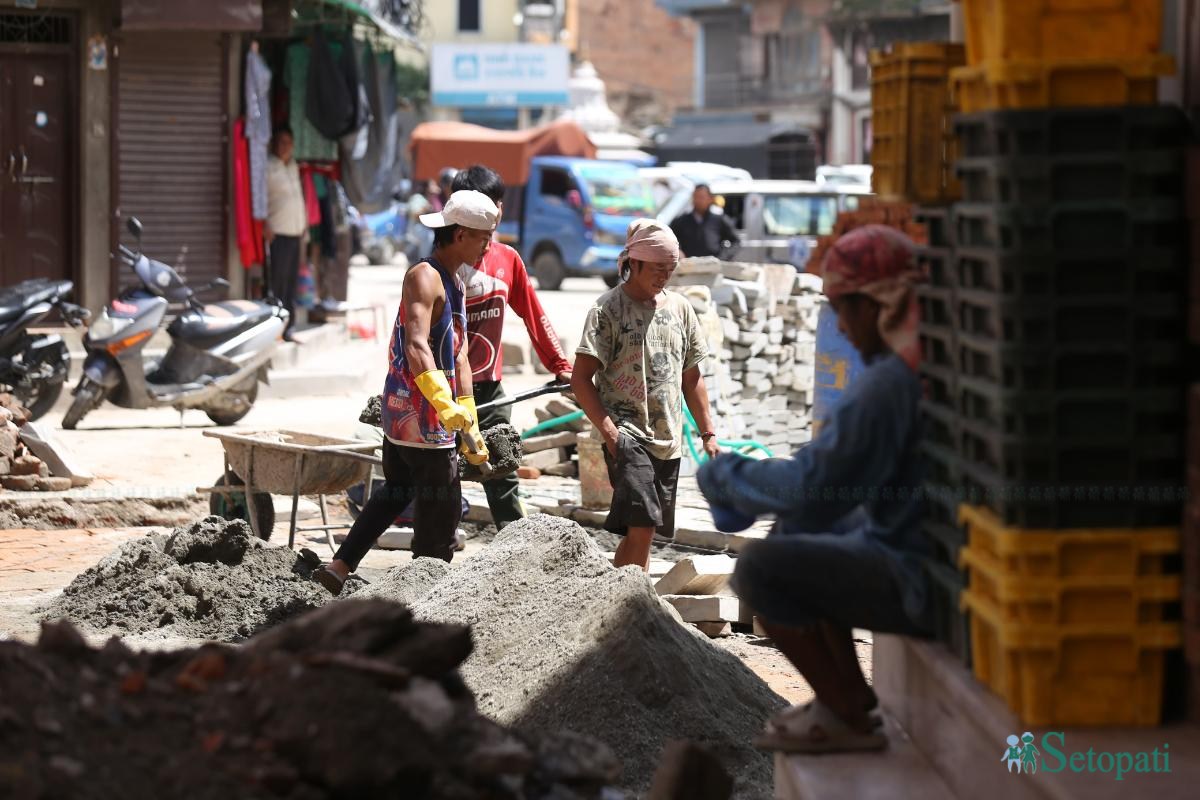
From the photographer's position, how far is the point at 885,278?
13.7ft

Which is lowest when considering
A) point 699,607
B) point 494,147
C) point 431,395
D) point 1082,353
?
point 699,607

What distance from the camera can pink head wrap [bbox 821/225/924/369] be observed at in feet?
13.7

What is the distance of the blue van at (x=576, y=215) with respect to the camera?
29.1 metres

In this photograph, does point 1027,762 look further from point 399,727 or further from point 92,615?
point 92,615

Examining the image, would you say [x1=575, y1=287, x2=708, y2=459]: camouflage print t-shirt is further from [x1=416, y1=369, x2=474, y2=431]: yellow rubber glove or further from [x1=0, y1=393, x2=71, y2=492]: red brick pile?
[x1=0, y1=393, x2=71, y2=492]: red brick pile

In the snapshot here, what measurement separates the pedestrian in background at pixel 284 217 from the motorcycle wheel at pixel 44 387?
11.5ft

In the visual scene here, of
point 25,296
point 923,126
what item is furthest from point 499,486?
point 25,296

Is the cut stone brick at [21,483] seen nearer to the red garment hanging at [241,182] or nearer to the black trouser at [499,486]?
the black trouser at [499,486]

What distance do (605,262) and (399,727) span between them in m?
25.8

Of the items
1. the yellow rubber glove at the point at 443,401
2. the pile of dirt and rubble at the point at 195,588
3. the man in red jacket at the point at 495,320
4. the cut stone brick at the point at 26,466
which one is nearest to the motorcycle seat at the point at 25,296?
the cut stone brick at the point at 26,466

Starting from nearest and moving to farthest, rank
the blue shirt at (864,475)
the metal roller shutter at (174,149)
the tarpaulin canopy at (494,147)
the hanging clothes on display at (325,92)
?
the blue shirt at (864,475), the metal roller shutter at (174,149), the hanging clothes on display at (325,92), the tarpaulin canopy at (494,147)

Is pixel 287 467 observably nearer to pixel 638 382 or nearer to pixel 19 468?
pixel 638 382

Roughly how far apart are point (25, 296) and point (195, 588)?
5634 mm

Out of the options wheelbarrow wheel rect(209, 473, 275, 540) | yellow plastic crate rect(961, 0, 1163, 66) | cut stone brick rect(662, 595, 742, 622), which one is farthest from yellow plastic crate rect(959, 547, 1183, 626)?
wheelbarrow wheel rect(209, 473, 275, 540)
